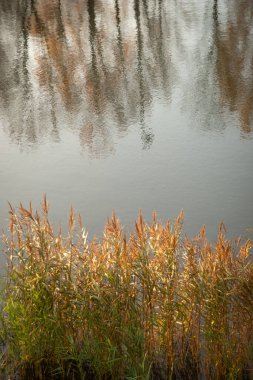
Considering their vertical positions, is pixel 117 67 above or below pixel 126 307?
above

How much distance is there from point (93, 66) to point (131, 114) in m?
4.84

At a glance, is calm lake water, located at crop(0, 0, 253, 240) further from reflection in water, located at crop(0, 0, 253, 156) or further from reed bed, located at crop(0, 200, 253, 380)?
reed bed, located at crop(0, 200, 253, 380)

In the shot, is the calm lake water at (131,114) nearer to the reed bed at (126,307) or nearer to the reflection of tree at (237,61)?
the reflection of tree at (237,61)

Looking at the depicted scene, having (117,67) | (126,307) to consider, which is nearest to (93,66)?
(117,67)

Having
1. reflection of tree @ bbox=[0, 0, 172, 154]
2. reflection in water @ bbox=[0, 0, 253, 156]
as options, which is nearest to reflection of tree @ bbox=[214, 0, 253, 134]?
reflection in water @ bbox=[0, 0, 253, 156]

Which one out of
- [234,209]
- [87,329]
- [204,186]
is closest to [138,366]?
[87,329]

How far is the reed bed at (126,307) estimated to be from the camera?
8.68m

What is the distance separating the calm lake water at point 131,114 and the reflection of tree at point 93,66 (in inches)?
1.8

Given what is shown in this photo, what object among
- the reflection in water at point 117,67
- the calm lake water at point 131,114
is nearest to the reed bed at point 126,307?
the calm lake water at point 131,114

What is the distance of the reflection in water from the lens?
20422mm

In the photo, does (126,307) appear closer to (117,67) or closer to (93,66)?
(117,67)

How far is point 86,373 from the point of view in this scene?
30.9ft

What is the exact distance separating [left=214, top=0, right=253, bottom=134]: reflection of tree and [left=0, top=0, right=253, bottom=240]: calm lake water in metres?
0.04

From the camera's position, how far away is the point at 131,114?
20.6m
